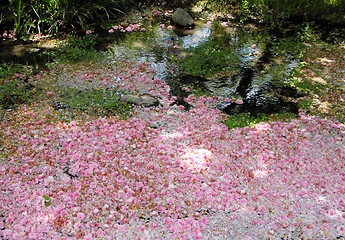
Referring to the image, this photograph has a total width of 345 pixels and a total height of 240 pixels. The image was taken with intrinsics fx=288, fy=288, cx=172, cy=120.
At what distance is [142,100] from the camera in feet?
14.0

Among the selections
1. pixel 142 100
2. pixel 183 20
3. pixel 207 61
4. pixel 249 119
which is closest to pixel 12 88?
pixel 142 100

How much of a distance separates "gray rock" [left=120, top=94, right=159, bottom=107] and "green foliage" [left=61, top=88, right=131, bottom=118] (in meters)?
0.09

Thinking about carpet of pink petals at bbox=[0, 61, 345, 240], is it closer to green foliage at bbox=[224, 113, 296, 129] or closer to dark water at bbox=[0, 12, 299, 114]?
green foliage at bbox=[224, 113, 296, 129]

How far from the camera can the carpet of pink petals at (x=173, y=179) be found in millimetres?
2613

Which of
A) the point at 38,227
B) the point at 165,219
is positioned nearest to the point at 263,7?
the point at 165,219

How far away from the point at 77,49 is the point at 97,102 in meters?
1.99

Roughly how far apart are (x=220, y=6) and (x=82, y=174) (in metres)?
6.43

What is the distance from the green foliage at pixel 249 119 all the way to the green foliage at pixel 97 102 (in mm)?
1454

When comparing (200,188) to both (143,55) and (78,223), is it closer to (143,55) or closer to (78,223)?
(78,223)

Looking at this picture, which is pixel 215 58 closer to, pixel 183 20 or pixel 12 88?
pixel 183 20

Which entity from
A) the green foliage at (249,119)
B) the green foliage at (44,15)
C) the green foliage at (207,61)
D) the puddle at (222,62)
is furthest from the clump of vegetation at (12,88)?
the green foliage at (249,119)

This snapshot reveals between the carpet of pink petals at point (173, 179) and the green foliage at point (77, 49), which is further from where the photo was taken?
the green foliage at point (77, 49)

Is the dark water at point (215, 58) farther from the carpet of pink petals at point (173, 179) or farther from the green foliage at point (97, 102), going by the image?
the green foliage at point (97, 102)

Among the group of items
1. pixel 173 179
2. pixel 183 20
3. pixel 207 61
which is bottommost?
pixel 173 179
